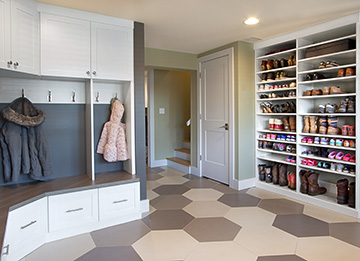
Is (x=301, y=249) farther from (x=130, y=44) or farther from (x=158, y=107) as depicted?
(x=158, y=107)

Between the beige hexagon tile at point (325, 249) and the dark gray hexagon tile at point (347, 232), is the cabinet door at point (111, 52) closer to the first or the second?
the beige hexagon tile at point (325, 249)

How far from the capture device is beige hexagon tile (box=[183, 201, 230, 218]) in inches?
121

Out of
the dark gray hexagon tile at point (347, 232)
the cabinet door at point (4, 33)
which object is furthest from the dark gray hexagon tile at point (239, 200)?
the cabinet door at point (4, 33)

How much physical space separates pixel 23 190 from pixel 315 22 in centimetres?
363

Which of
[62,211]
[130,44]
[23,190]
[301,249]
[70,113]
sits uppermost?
[130,44]

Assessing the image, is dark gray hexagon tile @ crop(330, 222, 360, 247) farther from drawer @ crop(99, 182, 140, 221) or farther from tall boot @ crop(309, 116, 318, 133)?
drawer @ crop(99, 182, 140, 221)

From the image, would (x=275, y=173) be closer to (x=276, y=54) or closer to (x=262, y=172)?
(x=262, y=172)

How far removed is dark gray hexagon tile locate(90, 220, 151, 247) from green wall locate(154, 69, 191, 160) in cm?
301

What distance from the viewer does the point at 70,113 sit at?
2.99 m

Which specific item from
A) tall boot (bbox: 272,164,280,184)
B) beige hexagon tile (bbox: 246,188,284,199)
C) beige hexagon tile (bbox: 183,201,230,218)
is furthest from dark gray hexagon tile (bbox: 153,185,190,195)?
tall boot (bbox: 272,164,280,184)

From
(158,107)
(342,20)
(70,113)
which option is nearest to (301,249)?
(342,20)

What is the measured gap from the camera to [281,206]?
330 cm

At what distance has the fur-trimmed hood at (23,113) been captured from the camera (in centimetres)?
245

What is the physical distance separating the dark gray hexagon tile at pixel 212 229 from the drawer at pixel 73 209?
3.18ft
